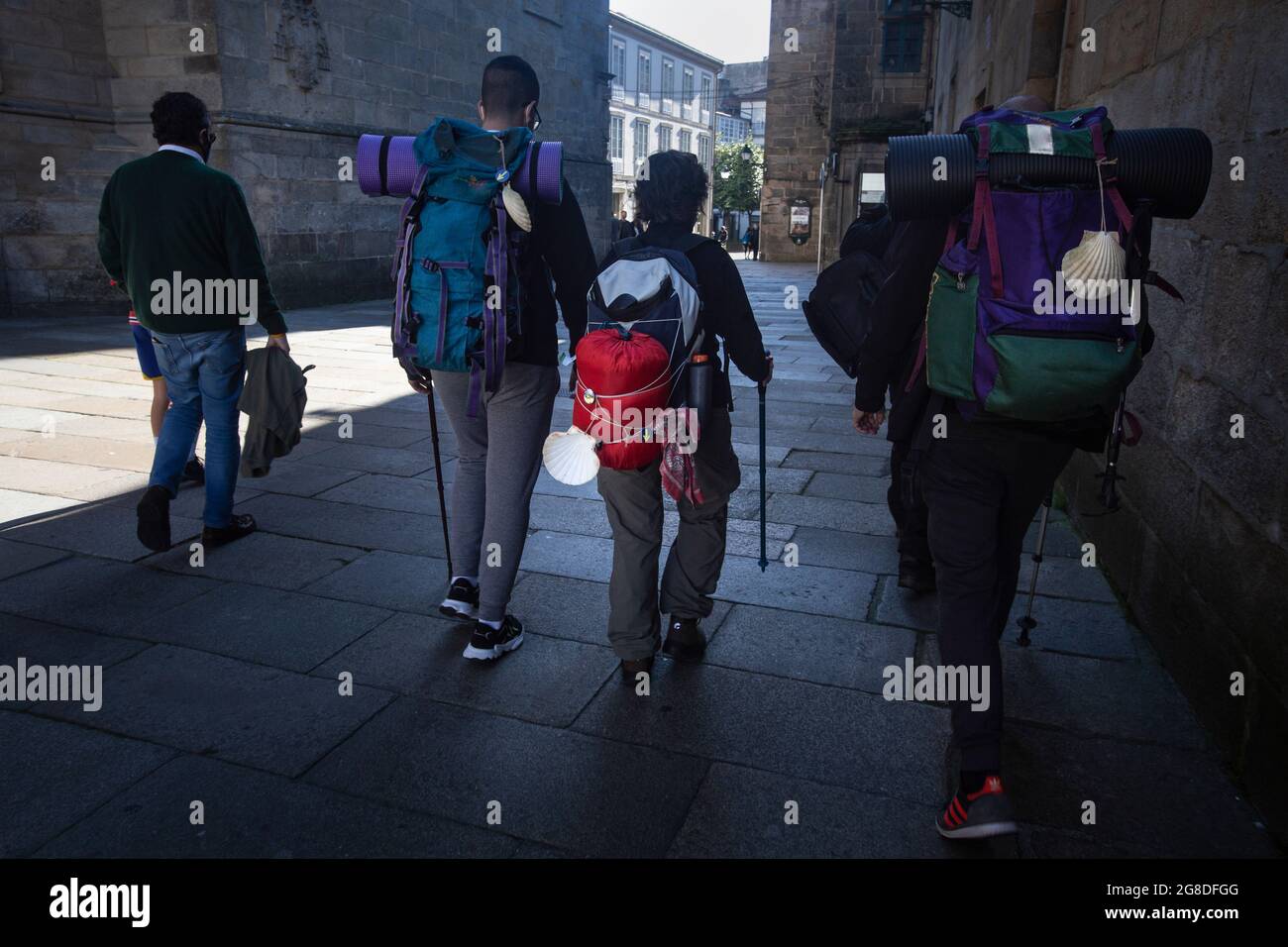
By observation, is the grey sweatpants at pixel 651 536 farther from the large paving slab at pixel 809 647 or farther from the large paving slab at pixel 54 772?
the large paving slab at pixel 54 772

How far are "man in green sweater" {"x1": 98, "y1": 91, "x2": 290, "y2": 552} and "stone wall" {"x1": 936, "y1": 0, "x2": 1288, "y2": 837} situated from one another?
3.61 metres

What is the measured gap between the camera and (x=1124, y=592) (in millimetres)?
3938

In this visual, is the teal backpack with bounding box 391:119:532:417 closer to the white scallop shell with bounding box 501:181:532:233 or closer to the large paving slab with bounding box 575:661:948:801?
the white scallop shell with bounding box 501:181:532:233

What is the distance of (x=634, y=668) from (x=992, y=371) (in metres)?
1.57

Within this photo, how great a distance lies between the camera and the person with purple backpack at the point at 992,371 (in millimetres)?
2291

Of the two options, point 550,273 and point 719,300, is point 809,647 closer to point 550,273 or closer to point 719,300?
point 719,300

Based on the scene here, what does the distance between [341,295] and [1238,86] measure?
46.1 feet

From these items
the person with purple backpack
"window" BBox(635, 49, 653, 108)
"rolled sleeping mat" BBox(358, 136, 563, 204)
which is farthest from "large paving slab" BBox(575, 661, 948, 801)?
"window" BBox(635, 49, 653, 108)

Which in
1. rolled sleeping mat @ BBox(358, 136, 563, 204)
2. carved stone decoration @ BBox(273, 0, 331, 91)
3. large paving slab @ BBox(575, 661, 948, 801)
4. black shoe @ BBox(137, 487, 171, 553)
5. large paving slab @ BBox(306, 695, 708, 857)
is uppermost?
carved stone decoration @ BBox(273, 0, 331, 91)

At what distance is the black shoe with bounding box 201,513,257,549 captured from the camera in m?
4.48

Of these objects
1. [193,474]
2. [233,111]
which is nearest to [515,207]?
[193,474]

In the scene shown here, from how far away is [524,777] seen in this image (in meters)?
2.72

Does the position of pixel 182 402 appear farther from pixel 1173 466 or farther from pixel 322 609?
pixel 1173 466

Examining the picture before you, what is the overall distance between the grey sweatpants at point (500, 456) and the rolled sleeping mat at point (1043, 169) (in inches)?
56.1
